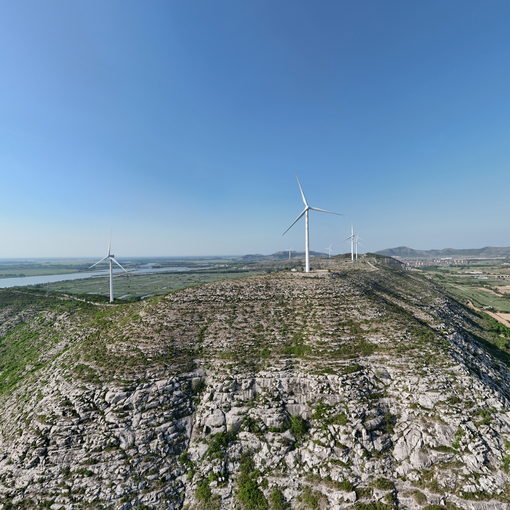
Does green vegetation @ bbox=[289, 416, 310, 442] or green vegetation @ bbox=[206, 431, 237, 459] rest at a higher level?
green vegetation @ bbox=[289, 416, 310, 442]

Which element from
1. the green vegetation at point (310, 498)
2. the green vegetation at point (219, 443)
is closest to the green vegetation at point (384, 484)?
the green vegetation at point (310, 498)

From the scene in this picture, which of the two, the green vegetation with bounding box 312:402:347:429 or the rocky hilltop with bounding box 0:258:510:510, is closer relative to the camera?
the rocky hilltop with bounding box 0:258:510:510

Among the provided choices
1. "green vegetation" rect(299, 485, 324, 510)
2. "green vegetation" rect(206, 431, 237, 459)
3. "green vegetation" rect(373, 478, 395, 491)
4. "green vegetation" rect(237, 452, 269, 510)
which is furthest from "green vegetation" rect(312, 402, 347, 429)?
"green vegetation" rect(206, 431, 237, 459)

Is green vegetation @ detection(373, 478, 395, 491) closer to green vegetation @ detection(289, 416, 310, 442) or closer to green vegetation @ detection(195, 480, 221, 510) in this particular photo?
green vegetation @ detection(289, 416, 310, 442)

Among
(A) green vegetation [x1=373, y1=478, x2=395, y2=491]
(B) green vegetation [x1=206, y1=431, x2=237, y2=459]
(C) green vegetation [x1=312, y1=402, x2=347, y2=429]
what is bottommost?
(A) green vegetation [x1=373, y1=478, x2=395, y2=491]

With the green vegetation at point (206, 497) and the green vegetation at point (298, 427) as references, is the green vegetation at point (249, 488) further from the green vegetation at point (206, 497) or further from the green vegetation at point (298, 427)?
the green vegetation at point (298, 427)

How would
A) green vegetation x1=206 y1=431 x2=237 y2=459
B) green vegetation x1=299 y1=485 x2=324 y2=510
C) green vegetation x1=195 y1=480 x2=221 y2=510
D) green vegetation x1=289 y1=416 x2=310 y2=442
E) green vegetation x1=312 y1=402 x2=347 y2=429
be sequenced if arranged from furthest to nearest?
green vegetation x1=312 y1=402 x2=347 y2=429
green vegetation x1=289 y1=416 x2=310 y2=442
green vegetation x1=206 y1=431 x2=237 y2=459
green vegetation x1=195 y1=480 x2=221 y2=510
green vegetation x1=299 y1=485 x2=324 y2=510

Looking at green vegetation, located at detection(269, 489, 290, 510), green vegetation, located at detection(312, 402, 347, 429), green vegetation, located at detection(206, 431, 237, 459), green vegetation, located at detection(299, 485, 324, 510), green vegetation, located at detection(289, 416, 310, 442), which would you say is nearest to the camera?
green vegetation, located at detection(299, 485, 324, 510)

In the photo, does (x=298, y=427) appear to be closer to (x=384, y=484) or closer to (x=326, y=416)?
(x=326, y=416)

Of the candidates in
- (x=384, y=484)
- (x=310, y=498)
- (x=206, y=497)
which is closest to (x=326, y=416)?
(x=384, y=484)
